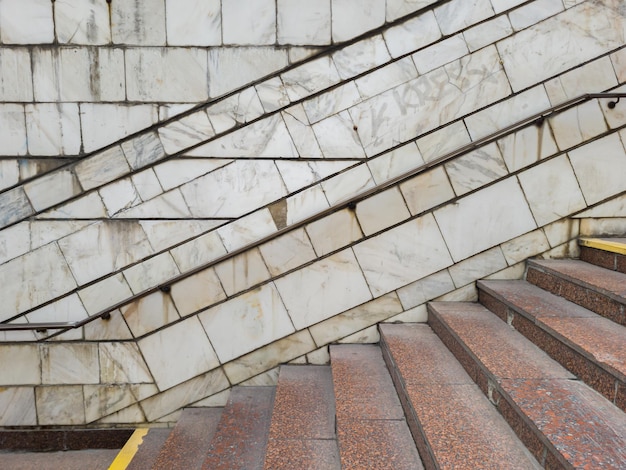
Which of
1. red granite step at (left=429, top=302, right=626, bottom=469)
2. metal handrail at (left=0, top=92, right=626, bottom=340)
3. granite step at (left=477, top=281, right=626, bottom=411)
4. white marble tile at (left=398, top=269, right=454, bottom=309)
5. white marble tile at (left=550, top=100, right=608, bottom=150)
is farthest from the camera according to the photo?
white marble tile at (left=398, top=269, right=454, bottom=309)

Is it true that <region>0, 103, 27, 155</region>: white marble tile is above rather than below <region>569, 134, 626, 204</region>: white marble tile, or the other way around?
above

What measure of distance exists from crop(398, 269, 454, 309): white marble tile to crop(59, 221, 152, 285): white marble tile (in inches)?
87.7

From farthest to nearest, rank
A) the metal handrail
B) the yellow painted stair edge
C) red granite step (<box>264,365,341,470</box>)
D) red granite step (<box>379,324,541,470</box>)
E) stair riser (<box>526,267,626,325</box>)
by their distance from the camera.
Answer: the metal handrail → the yellow painted stair edge → stair riser (<box>526,267,626,325</box>) → red granite step (<box>264,365,341,470</box>) → red granite step (<box>379,324,541,470</box>)

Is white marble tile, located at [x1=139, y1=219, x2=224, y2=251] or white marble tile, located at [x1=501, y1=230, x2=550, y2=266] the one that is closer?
white marble tile, located at [x1=501, y1=230, x2=550, y2=266]

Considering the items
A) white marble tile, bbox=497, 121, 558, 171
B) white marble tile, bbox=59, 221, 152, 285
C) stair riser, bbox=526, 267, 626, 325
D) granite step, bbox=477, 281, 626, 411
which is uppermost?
white marble tile, bbox=497, 121, 558, 171

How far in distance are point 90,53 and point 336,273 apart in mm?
2808

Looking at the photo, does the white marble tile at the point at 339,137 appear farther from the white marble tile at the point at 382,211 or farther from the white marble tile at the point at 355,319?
the white marble tile at the point at 355,319

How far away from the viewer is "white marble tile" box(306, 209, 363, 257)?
330cm

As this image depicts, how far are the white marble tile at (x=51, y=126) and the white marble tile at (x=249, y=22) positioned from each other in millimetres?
1491

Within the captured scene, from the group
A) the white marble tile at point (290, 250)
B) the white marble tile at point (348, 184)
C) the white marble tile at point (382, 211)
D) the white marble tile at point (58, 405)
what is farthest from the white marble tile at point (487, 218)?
the white marble tile at point (58, 405)

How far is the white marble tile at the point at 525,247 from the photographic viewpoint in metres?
3.31

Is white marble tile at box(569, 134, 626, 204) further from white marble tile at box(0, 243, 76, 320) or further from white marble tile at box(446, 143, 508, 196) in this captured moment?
white marble tile at box(0, 243, 76, 320)

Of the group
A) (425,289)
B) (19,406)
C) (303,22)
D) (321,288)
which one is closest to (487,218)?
(425,289)

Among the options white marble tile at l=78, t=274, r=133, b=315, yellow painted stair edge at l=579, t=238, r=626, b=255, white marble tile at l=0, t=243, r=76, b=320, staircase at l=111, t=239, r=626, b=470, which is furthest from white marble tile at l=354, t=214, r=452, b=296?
white marble tile at l=0, t=243, r=76, b=320
